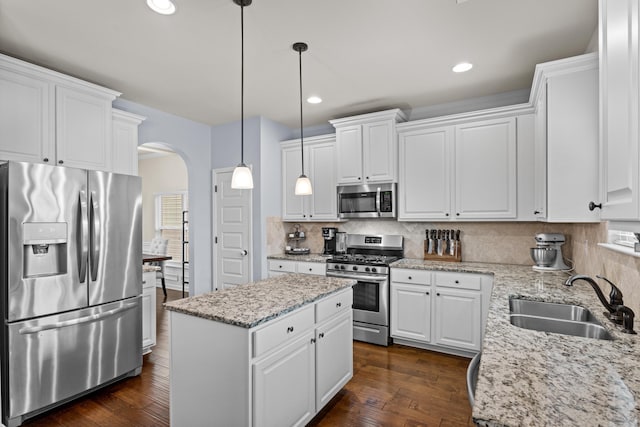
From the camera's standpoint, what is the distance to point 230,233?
4.58 meters

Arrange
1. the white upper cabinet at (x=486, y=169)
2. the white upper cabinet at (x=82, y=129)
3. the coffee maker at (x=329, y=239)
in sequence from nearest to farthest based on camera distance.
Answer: the white upper cabinet at (x=82, y=129), the white upper cabinet at (x=486, y=169), the coffee maker at (x=329, y=239)

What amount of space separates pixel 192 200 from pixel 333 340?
122 inches

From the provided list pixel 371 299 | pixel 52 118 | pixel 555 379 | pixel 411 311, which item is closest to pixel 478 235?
pixel 411 311

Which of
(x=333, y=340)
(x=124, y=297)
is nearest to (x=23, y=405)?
(x=124, y=297)

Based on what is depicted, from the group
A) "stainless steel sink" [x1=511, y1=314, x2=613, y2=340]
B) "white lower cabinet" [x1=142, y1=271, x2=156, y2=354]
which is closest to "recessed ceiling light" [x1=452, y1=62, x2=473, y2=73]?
"stainless steel sink" [x1=511, y1=314, x2=613, y2=340]

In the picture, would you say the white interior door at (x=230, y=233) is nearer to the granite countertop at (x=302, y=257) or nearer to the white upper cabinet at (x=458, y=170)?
the granite countertop at (x=302, y=257)

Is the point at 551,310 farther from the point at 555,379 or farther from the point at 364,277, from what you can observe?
the point at 364,277

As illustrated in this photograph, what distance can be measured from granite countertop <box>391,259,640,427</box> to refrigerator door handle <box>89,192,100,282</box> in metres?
2.74

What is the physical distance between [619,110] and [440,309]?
2760mm

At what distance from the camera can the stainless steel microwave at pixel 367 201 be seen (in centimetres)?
389

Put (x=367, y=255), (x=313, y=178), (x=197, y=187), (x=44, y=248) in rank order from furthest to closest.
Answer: (x=197, y=187), (x=313, y=178), (x=367, y=255), (x=44, y=248)

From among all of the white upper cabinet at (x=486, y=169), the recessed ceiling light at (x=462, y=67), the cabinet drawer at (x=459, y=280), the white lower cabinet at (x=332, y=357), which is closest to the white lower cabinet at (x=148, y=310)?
the white lower cabinet at (x=332, y=357)

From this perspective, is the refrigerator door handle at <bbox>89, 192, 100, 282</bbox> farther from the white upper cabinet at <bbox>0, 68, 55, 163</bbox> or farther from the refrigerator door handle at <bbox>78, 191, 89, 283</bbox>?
the white upper cabinet at <bbox>0, 68, 55, 163</bbox>

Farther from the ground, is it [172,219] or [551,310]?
[172,219]
